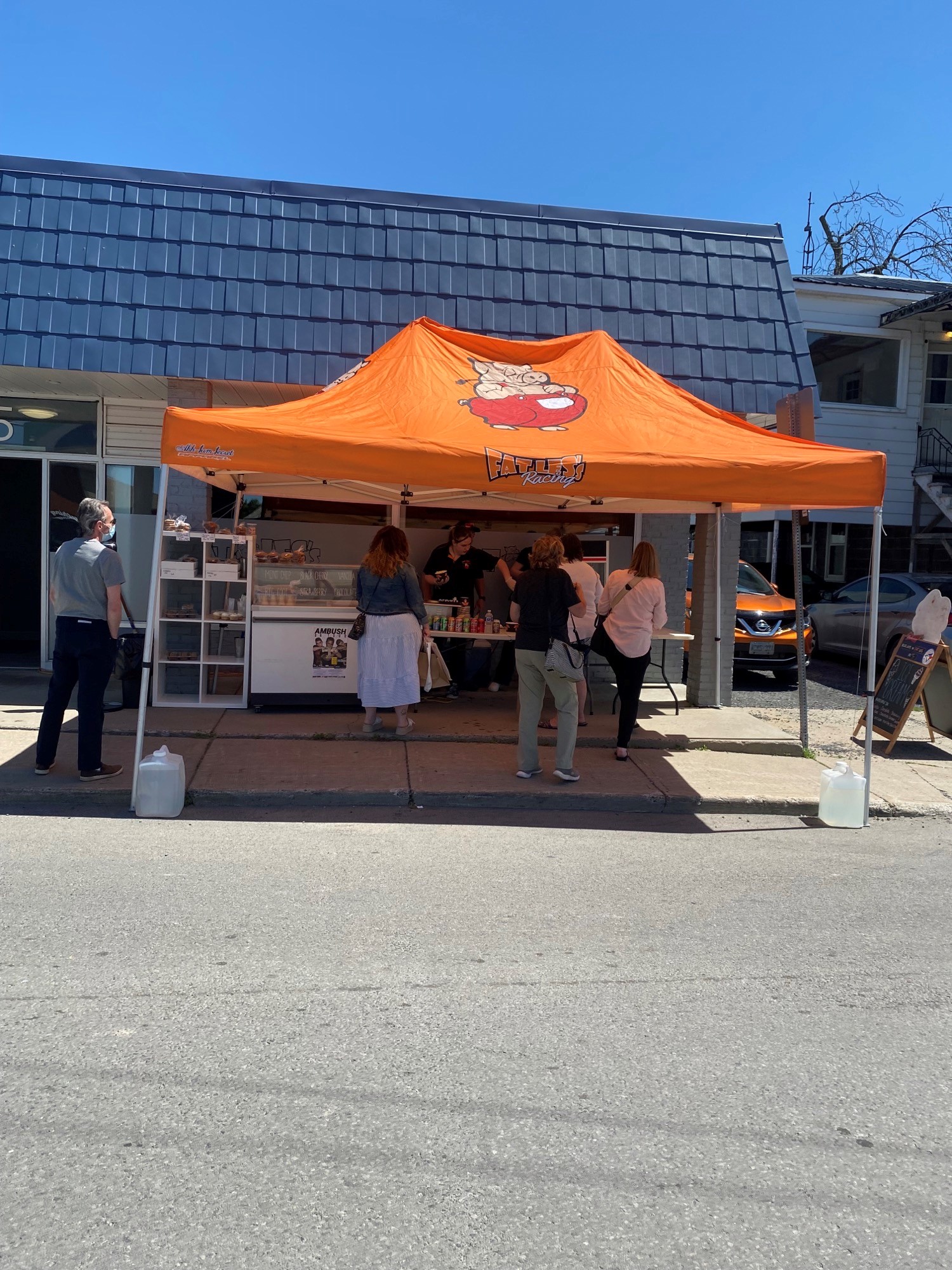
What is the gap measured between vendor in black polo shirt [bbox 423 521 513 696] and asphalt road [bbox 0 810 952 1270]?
5.08 metres

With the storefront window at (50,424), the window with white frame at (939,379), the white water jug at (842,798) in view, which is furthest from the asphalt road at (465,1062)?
the window with white frame at (939,379)

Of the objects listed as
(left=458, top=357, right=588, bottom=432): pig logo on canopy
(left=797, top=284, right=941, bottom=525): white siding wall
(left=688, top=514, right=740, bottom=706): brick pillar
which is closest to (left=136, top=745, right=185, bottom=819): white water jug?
(left=458, top=357, right=588, bottom=432): pig logo on canopy

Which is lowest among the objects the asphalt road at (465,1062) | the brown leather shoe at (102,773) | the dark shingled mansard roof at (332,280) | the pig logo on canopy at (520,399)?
the asphalt road at (465,1062)

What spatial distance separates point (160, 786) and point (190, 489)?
15.4 ft

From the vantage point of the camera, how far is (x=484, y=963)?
14.2 feet

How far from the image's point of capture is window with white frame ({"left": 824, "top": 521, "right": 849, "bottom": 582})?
2139 centimetres

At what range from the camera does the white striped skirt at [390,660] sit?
834 centimetres

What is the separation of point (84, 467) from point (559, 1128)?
9.83m

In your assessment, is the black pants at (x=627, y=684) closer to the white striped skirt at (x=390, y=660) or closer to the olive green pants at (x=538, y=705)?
the olive green pants at (x=538, y=705)

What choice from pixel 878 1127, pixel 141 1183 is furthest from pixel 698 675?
pixel 141 1183

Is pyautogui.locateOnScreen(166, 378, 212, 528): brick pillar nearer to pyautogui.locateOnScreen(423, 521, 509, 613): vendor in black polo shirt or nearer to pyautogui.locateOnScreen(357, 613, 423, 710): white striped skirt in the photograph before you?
pyautogui.locateOnScreen(423, 521, 509, 613): vendor in black polo shirt

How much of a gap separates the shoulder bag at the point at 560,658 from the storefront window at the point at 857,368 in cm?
1525

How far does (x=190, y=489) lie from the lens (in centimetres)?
1032

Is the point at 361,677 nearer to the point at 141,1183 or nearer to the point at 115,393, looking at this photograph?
the point at 115,393
